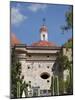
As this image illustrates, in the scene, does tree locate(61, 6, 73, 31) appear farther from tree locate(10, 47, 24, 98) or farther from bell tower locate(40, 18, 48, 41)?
tree locate(10, 47, 24, 98)

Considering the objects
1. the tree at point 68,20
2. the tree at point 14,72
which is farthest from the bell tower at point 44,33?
the tree at point 14,72

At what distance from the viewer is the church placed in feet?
9.45

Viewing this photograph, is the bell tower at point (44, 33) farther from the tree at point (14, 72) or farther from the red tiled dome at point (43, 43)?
the tree at point (14, 72)

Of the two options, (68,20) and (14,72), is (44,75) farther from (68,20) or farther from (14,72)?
(68,20)

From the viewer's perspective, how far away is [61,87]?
2.99 metres

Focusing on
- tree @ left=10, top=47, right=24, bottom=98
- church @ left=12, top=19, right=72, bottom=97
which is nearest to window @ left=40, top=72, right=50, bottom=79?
church @ left=12, top=19, right=72, bottom=97

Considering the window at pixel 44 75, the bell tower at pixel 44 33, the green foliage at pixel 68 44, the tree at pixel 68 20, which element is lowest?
the window at pixel 44 75

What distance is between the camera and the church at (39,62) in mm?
2881

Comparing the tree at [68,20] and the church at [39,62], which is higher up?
the tree at [68,20]

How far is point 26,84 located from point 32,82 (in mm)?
65

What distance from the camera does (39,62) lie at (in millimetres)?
2926

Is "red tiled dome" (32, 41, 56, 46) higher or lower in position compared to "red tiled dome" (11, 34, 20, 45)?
lower

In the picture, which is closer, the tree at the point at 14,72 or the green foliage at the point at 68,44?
the tree at the point at 14,72
